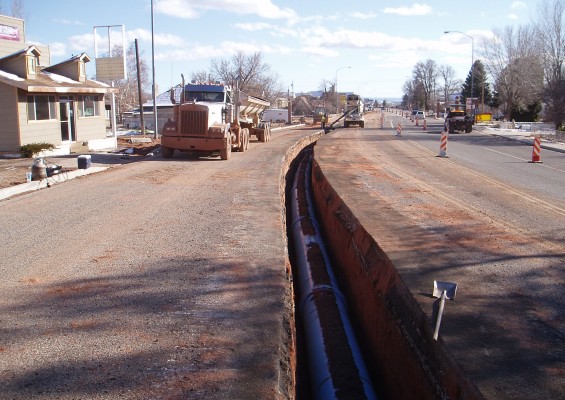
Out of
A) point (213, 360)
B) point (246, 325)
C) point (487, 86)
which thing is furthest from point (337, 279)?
point (487, 86)

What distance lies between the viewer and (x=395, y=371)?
7172mm

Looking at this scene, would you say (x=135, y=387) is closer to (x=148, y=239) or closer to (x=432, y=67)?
(x=148, y=239)

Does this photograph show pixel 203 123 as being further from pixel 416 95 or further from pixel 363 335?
pixel 416 95

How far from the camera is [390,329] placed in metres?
7.61

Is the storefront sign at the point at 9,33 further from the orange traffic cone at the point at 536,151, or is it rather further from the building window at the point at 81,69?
the orange traffic cone at the point at 536,151

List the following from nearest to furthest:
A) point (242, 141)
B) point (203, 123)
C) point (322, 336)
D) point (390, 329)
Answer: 1. point (390, 329)
2. point (322, 336)
3. point (203, 123)
4. point (242, 141)

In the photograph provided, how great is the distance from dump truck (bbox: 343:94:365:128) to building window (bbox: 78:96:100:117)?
3542 centimetres

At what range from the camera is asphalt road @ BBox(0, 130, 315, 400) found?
4.96m

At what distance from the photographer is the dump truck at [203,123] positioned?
23.5 metres

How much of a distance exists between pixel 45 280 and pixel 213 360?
3.21 metres

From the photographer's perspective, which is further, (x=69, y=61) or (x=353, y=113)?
(x=353, y=113)

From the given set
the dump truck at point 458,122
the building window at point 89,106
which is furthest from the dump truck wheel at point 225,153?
the dump truck at point 458,122

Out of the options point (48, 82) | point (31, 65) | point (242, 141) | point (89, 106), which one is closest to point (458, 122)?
point (242, 141)

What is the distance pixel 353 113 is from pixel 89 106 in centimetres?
3657
